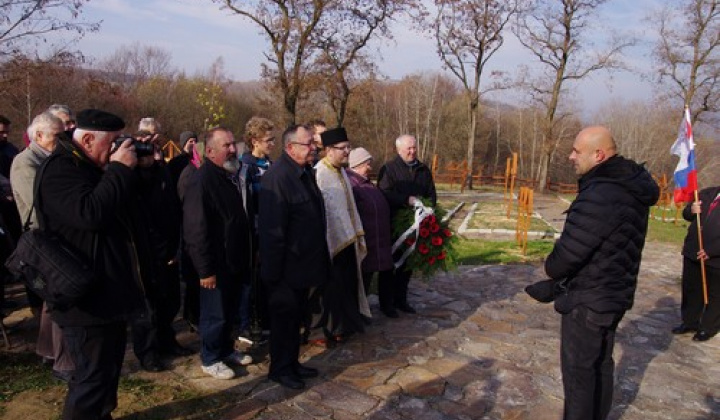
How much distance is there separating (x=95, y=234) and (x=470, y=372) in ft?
10.6

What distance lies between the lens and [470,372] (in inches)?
184

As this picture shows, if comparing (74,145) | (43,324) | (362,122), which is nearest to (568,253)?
(74,145)

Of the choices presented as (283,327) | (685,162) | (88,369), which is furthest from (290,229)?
(685,162)

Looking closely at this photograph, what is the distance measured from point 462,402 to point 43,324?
3.28 meters

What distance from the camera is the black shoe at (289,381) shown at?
4.19 m

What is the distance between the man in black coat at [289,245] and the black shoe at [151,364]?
933 millimetres

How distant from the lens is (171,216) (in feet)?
15.1

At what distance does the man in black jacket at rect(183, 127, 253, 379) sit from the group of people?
0.01 meters

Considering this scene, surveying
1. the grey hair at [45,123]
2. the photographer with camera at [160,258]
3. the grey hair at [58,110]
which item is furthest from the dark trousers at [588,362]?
the grey hair at [58,110]

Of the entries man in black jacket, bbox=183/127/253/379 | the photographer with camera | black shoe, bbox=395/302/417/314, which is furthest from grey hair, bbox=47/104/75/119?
black shoe, bbox=395/302/417/314

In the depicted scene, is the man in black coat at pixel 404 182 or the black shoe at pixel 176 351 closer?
the black shoe at pixel 176 351

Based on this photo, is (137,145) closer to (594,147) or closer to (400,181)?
(594,147)

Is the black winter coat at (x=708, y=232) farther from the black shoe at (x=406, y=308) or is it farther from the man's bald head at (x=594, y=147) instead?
the man's bald head at (x=594, y=147)

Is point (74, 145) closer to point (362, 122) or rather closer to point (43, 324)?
point (43, 324)
